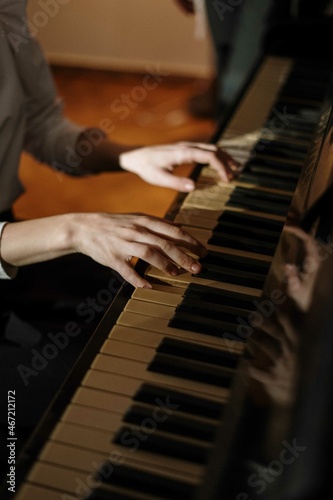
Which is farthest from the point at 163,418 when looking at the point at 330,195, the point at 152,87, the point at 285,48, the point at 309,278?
the point at 152,87

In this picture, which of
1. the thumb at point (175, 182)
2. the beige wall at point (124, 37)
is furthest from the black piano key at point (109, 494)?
the beige wall at point (124, 37)

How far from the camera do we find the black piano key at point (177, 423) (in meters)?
0.63

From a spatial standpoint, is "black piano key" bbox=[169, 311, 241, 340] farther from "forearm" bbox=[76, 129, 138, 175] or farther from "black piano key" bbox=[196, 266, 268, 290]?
"forearm" bbox=[76, 129, 138, 175]

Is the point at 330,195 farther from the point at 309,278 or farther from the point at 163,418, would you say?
the point at 163,418

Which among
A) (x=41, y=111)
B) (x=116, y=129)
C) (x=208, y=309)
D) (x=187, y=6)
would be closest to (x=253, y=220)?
(x=208, y=309)

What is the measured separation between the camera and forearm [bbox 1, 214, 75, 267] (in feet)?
2.89

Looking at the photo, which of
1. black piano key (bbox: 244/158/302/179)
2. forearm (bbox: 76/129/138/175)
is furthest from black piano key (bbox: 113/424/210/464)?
forearm (bbox: 76/129/138/175)

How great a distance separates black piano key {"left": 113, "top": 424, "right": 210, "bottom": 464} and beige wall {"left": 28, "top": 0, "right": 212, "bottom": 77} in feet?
10.2

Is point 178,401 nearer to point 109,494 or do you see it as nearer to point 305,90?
point 109,494

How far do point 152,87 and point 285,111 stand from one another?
7.34 ft

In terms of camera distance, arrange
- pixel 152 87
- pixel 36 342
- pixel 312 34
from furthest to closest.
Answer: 1. pixel 152 87
2. pixel 312 34
3. pixel 36 342

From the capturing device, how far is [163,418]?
0.64 m

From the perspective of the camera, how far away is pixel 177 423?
637 mm

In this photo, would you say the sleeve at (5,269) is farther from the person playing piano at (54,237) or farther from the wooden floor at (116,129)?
the wooden floor at (116,129)
